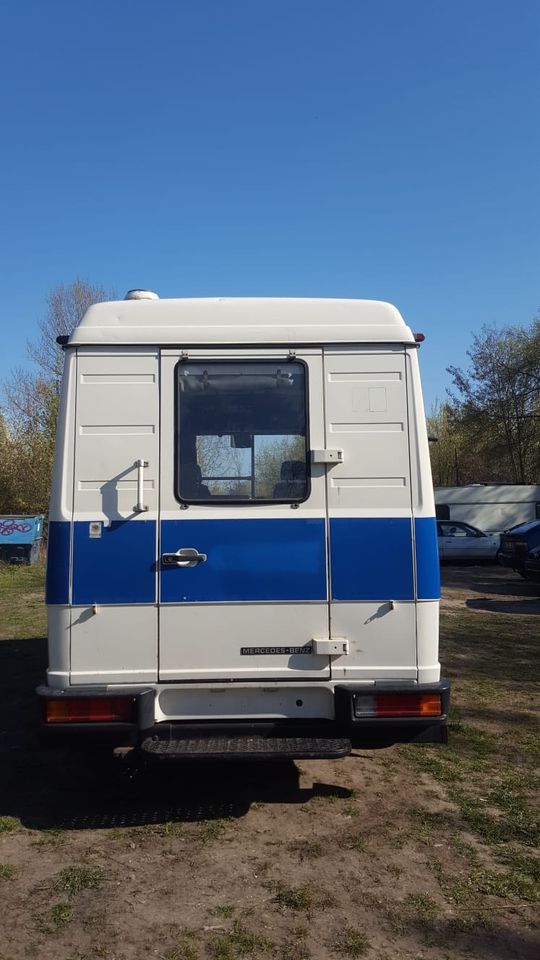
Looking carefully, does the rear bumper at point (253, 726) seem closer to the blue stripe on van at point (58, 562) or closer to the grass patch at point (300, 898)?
the blue stripe on van at point (58, 562)

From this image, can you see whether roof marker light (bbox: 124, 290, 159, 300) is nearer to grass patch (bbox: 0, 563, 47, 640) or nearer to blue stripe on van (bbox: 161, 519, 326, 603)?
blue stripe on van (bbox: 161, 519, 326, 603)

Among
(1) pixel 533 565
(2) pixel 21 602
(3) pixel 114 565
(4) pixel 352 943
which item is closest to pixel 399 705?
(4) pixel 352 943

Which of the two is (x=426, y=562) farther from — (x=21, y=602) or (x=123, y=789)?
(x=21, y=602)

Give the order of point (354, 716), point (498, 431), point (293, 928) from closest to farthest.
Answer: point (293, 928) < point (354, 716) < point (498, 431)

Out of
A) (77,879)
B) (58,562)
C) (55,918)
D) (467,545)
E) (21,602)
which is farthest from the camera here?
(467,545)

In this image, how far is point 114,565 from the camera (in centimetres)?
393

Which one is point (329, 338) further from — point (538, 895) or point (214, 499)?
point (538, 895)

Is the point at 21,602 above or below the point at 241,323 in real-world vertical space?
below

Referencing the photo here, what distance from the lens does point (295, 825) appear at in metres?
4.18

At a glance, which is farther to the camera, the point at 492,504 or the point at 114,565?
the point at 492,504

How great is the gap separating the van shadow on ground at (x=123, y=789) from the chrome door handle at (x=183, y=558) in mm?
1126

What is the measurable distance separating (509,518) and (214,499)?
78.4 feet

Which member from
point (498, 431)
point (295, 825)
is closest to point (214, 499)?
point (295, 825)

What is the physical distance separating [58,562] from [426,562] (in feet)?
6.73
